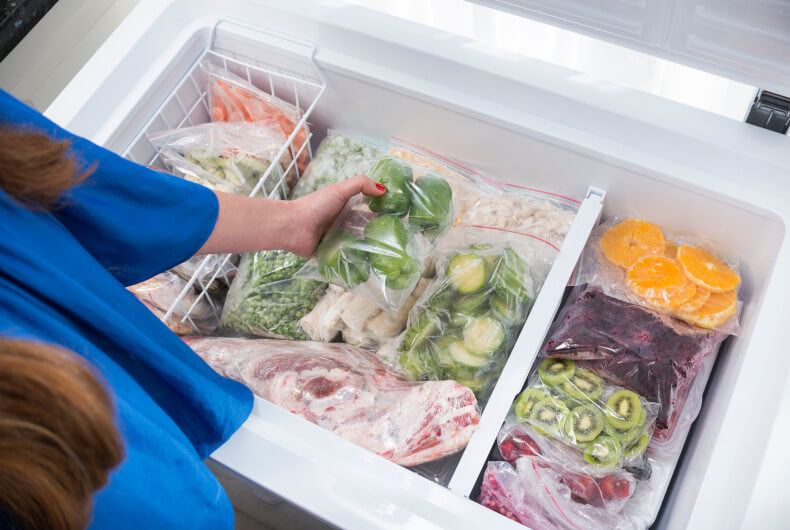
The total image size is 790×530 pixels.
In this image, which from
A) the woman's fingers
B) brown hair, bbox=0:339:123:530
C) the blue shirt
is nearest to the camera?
brown hair, bbox=0:339:123:530

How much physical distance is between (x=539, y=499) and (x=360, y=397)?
1.06 ft

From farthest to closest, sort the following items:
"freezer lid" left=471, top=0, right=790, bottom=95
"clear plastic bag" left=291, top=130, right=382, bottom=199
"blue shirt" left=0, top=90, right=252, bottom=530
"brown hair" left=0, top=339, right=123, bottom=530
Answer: "clear plastic bag" left=291, top=130, right=382, bottom=199, "freezer lid" left=471, top=0, right=790, bottom=95, "blue shirt" left=0, top=90, right=252, bottom=530, "brown hair" left=0, top=339, right=123, bottom=530

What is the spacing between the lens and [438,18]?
1.10 metres

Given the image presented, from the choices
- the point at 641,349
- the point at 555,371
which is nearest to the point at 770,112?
the point at 641,349

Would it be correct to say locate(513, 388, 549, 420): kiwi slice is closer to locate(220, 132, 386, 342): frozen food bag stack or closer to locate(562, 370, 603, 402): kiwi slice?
locate(562, 370, 603, 402): kiwi slice

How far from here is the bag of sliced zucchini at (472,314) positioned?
3.20 ft

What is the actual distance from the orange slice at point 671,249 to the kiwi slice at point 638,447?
34cm

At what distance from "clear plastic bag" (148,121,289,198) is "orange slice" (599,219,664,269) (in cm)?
67

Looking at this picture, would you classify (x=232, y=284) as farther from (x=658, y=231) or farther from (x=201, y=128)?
(x=658, y=231)

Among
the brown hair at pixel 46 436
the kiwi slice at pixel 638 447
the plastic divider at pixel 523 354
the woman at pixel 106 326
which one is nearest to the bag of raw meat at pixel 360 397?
the plastic divider at pixel 523 354

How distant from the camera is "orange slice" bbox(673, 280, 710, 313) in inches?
38.0

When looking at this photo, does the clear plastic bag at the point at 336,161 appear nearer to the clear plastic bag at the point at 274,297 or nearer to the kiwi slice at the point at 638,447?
the clear plastic bag at the point at 274,297

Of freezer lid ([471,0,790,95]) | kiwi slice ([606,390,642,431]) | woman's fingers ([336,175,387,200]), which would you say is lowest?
kiwi slice ([606,390,642,431])

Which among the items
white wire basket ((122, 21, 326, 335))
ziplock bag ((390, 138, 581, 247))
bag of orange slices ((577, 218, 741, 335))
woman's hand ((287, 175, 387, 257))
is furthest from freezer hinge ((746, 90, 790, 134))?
white wire basket ((122, 21, 326, 335))
